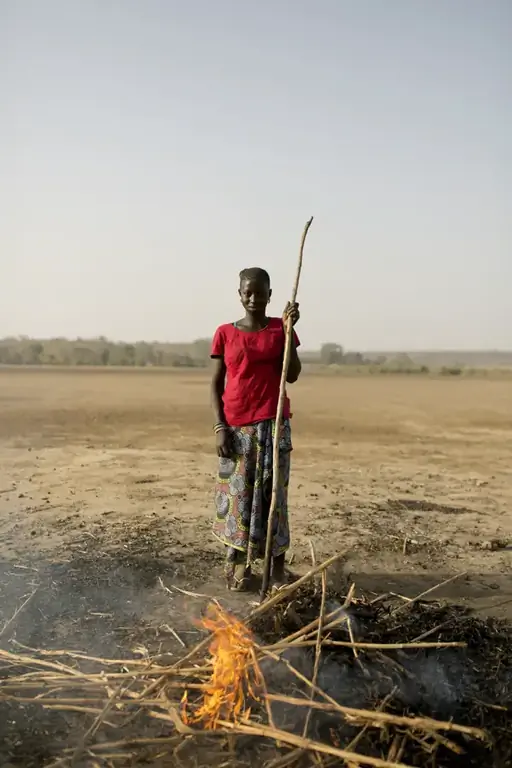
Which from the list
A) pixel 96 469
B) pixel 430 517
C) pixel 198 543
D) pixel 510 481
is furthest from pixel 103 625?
pixel 510 481

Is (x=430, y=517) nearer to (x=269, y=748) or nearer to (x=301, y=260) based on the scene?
(x=301, y=260)

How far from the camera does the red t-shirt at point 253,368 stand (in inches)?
162

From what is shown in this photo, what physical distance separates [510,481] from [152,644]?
6.78 meters

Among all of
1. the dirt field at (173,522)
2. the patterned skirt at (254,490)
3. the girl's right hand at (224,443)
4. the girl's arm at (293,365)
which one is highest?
the girl's arm at (293,365)

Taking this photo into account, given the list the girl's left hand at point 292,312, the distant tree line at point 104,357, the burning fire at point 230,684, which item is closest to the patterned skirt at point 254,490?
the girl's left hand at point 292,312

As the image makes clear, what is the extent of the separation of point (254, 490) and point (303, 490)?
152 inches

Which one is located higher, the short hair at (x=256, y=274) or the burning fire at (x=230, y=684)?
the short hair at (x=256, y=274)

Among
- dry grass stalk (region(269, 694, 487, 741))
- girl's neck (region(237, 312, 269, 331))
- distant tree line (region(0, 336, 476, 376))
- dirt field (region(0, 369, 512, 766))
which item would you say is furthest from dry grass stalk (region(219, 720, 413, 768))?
distant tree line (region(0, 336, 476, 376))

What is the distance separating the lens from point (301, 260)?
12.5ft

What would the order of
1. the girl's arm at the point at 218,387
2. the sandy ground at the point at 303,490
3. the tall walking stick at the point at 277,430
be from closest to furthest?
the tall walking stick at the point at 277,430 → the girl's arm at the point at 218,387 → the sandy ground at the point at 303,490

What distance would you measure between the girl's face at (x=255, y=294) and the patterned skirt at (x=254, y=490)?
717 mm

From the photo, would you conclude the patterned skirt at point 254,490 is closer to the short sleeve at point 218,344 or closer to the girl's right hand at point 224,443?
the girl's right hand at point 224,443

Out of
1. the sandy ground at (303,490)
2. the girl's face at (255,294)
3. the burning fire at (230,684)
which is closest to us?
the burning fire at (230,684)

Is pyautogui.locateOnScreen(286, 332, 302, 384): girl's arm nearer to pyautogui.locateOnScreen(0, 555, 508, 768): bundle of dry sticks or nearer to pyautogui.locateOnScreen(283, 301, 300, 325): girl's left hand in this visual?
pyautogui.locateOnScreen(283, 301, 300, 325): girl's left hand
